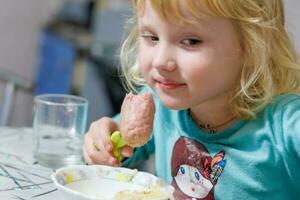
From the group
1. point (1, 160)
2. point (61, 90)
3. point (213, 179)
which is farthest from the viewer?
point (61, 90)

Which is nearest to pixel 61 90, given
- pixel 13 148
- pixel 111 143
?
pixel 13 148

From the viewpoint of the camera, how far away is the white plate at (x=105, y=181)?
817 mm

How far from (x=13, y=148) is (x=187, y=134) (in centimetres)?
38

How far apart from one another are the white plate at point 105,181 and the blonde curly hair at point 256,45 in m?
0.19

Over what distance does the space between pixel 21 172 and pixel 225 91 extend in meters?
0.39

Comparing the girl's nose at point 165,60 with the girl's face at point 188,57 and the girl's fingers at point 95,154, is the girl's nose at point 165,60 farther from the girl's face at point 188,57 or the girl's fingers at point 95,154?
the girl's fingers at point 95,154

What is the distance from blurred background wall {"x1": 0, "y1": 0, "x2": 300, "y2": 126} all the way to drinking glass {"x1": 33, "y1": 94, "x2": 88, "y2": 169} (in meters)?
1.56

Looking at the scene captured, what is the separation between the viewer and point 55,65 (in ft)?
9.44

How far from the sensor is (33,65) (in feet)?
9.70

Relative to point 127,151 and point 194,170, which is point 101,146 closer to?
point 127,151

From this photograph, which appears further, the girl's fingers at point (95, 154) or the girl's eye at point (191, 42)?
the girl's fingers at point (95, 154)

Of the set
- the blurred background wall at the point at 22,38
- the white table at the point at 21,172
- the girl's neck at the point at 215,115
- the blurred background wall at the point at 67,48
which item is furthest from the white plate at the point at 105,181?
the blurred background wall at the point at 22,38

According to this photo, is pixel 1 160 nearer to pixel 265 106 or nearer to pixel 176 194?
pixel 176 194

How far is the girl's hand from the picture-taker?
0.94 meters
